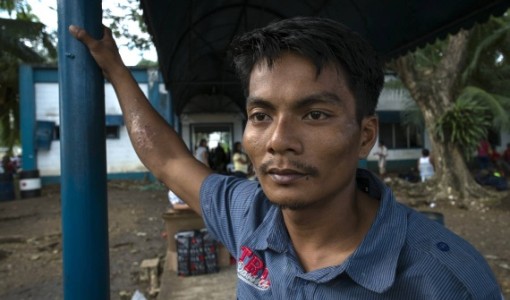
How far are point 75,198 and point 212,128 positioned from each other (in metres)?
15.3

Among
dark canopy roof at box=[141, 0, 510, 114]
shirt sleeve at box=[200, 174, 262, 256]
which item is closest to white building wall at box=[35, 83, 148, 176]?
dark canopy roof at box=[141, 0, 510, 114]

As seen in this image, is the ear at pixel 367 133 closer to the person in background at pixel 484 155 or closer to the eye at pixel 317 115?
the eye at pixel 317 115

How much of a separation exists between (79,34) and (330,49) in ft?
2.93

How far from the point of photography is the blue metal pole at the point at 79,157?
1.43 meters

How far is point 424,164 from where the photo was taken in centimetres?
1138

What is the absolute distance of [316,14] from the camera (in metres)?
3.87

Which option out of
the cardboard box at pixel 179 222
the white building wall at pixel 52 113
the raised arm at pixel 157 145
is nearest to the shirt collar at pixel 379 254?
the raised arm at pixel 157 145

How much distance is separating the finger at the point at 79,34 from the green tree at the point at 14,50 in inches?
418

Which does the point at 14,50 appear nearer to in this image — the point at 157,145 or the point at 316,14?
the point at 316,14

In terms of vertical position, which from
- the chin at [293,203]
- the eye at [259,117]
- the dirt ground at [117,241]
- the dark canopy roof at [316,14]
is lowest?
the dirt ground at [117,241]

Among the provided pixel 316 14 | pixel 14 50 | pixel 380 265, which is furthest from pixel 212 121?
pixel 380 265

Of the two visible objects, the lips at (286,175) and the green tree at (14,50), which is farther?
the green tree at (14,50)

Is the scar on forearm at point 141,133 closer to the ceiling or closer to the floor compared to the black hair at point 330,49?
closer to the floor

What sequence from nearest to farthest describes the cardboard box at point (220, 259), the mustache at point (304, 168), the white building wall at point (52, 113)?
1. the mustache at point (304, 168)
2. the cardboard box at point (220, 259)
3. the white building wall at point (52, 113)
